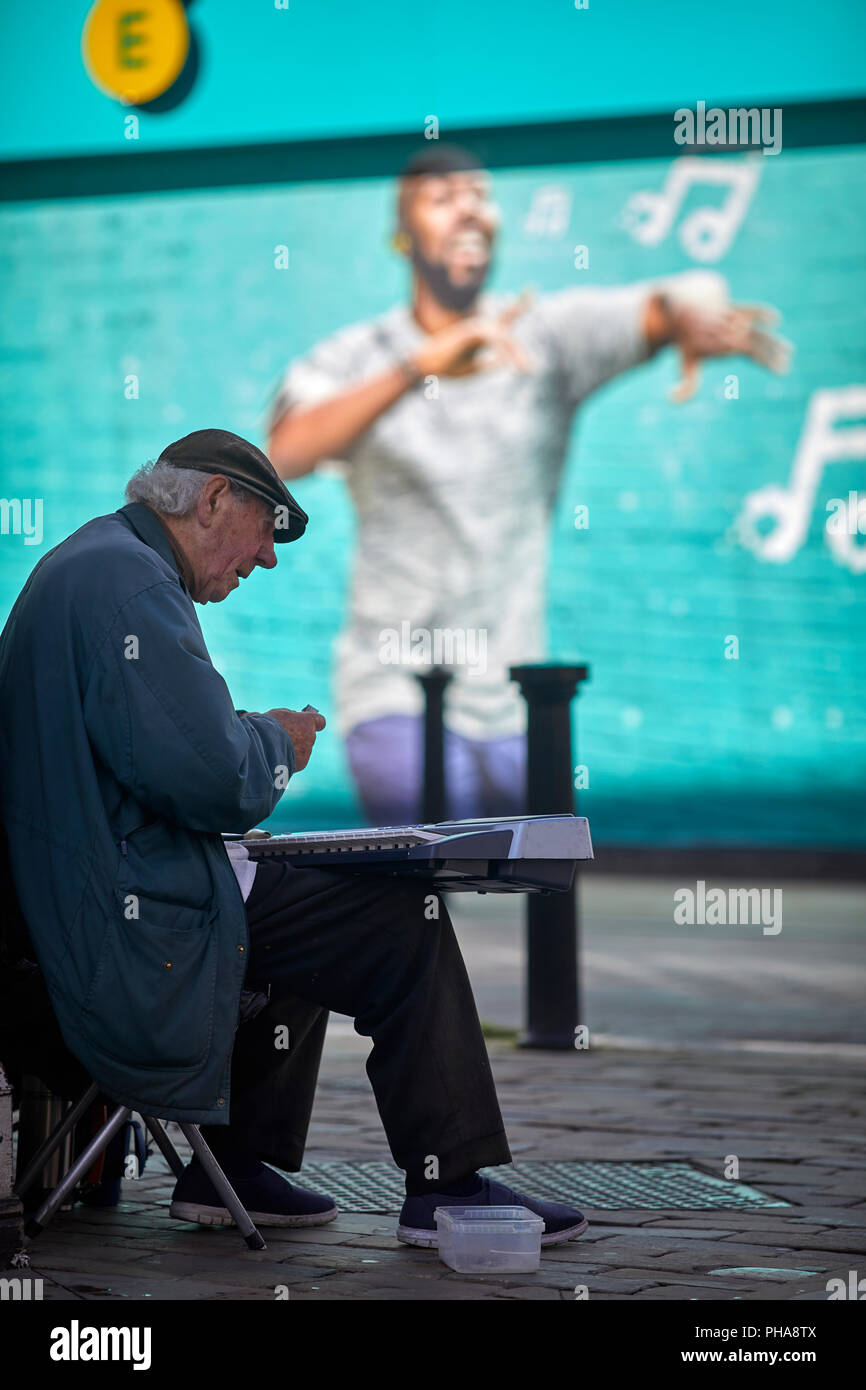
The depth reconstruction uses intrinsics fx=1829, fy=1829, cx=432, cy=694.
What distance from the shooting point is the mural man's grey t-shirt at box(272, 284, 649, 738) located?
52.5 ft

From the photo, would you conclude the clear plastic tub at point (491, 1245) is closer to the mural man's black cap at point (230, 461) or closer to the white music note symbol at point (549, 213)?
the mural man's black cap at point (230, 461)

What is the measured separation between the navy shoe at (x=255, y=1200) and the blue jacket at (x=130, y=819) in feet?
1.89

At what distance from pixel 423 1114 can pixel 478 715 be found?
41.2 feet

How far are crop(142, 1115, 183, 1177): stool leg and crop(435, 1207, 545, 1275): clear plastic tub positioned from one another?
617 mm

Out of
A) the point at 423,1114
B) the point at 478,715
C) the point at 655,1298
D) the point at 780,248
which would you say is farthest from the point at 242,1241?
the point at 780,248

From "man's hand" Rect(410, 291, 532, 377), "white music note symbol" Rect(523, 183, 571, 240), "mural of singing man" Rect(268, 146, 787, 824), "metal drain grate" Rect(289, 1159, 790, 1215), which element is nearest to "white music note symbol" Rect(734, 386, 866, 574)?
"mural of singing man" Rect(268, 146, 787, 824)

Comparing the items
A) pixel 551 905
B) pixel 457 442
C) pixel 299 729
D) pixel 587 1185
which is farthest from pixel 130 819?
pixel 457 442

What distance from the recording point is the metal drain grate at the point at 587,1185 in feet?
13.1

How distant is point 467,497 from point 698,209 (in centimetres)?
322

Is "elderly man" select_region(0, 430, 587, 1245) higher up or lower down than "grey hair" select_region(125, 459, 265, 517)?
lower down

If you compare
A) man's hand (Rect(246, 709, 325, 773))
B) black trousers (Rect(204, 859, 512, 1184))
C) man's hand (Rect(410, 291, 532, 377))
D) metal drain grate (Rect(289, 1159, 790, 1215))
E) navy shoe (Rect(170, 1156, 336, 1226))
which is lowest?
metal drain grate (Rect(289, 1159, 790, 1215))

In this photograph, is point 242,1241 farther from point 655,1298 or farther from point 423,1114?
point 655,1298

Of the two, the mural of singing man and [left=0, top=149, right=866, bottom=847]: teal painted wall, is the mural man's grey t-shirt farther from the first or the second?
[left=0, top=149, right=866, bottom=847]: teal painted wall

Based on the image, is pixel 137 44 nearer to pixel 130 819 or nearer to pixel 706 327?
pixel 706 327
